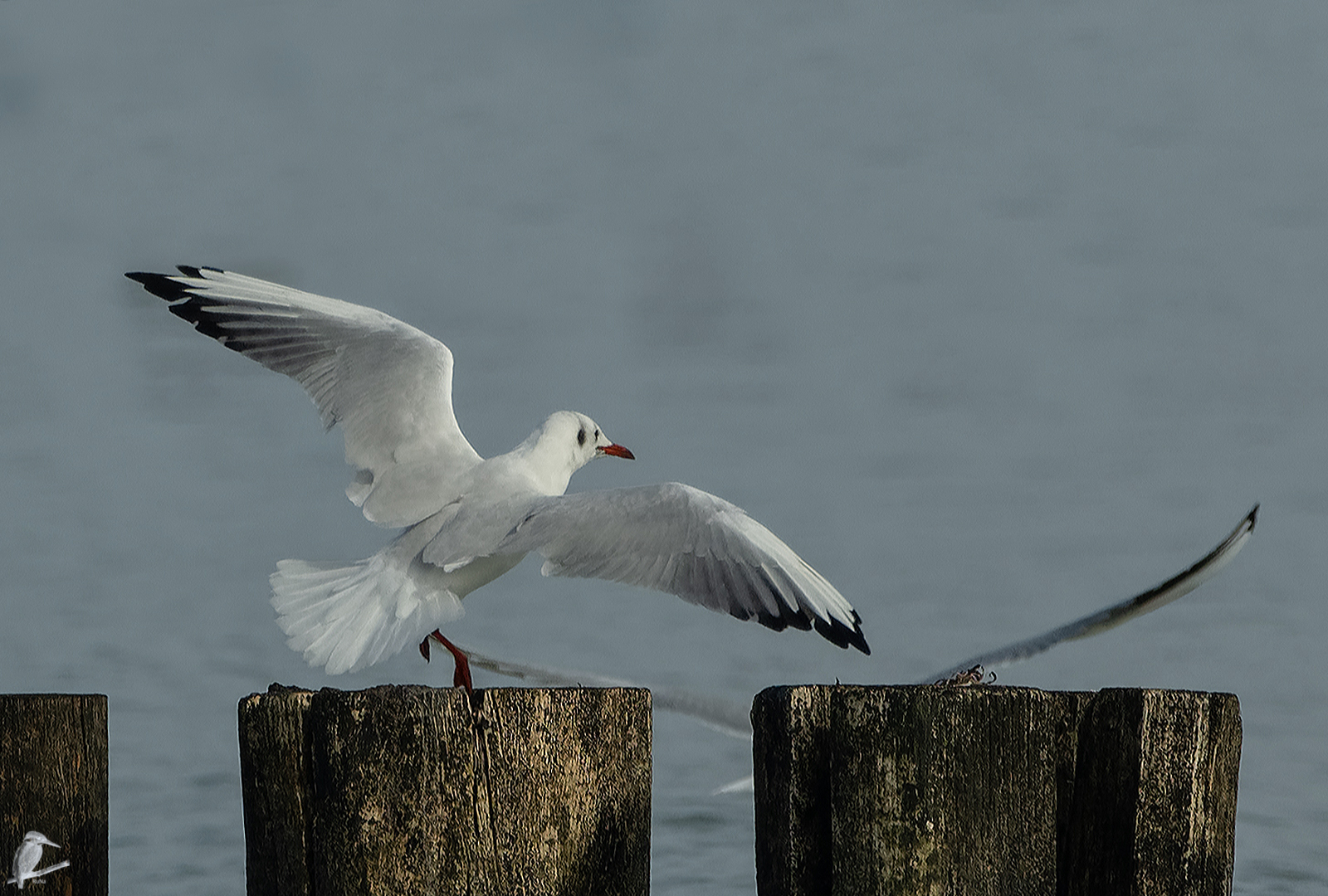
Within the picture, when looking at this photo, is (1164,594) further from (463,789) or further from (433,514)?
(433,514)

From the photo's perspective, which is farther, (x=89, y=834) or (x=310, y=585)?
(x=310, y=585)

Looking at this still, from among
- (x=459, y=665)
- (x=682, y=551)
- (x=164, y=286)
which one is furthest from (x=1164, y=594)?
(x=164, y=286)

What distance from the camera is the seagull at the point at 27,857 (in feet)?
9.99

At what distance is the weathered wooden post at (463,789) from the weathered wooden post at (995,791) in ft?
0.76

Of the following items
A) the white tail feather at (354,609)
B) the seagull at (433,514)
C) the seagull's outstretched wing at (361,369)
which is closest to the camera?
the seagull at (433,514)

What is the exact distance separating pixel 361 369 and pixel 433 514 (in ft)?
2.14

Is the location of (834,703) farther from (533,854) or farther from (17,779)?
(17,779)

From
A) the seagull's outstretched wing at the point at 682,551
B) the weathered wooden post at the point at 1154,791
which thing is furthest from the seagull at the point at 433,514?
the weathered wooden post at the point at 1154,791

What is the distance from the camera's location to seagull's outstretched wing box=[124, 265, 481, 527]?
4.57m

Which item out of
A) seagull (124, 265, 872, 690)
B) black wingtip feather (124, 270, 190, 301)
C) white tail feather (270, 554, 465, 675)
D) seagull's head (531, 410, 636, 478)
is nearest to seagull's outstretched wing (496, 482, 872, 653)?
seagull (124, 265, 872, 690)

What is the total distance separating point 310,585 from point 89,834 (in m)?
1.06

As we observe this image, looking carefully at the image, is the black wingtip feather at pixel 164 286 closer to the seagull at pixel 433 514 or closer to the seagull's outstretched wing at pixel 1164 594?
the seagull at pixel 433 514

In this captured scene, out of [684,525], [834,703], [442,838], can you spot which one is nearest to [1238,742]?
[834,703]

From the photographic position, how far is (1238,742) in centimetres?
240
